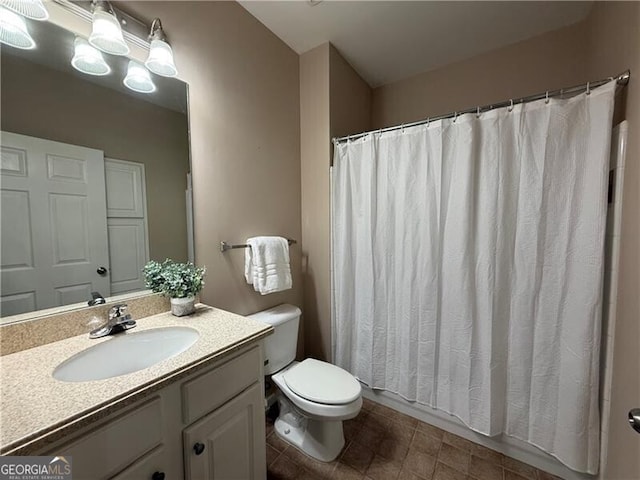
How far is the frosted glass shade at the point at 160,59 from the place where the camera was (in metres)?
1.09

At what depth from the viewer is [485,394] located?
1.37m

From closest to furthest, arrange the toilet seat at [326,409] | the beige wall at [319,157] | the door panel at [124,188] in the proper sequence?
1. the door panel at [124,188]
2. the toilet seat at [326,409]
3. the beige wall at [319,157]

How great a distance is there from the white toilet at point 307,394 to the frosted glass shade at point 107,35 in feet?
4.56

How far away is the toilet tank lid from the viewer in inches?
60.6

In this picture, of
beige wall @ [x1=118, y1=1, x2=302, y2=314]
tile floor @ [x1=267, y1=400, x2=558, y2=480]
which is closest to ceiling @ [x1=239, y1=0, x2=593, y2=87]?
beige wall @ [x1=118, y1=1, x2=302, y2=314]

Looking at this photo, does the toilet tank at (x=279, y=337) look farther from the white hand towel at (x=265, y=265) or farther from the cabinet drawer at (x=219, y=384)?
the cabinet drawer at (x=219, y=384)

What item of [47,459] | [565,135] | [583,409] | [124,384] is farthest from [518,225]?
[47,459]

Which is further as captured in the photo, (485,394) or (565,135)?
(485,394)

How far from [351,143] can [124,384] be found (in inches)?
64.1

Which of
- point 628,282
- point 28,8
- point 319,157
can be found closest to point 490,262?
point 628,282

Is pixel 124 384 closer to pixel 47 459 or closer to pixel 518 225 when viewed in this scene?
pixel 47 459

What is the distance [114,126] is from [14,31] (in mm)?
334

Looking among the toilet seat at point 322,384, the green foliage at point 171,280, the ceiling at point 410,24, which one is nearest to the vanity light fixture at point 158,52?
the ceiling at point 410,24

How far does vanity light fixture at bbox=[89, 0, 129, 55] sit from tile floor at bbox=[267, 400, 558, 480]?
2.02 metres
